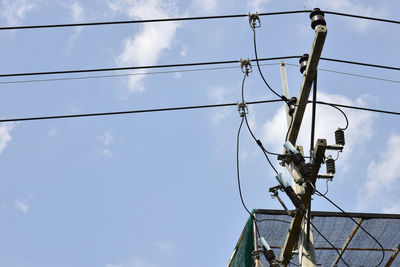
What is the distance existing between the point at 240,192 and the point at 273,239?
1.93m

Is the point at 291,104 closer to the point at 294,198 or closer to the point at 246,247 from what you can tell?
the point at 294,198

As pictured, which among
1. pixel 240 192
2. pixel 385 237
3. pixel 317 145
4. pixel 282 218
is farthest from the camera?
pixel 385 237

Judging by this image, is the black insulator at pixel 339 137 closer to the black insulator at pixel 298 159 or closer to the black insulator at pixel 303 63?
the black insulator at pixel 298 159

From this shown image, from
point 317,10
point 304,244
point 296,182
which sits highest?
point 317,10

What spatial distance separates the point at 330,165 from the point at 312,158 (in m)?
0.28

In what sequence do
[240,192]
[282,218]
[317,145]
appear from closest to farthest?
[317,145] → [240,192] → [282,218]

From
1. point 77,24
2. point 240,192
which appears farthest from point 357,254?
point 77,24

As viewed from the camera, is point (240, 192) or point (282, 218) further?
point (282, 218)

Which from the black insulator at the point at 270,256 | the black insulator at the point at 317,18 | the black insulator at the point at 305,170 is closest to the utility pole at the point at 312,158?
the black insulator at the point at 317,18

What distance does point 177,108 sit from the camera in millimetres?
10742

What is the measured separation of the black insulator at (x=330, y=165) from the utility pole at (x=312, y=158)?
0.19m

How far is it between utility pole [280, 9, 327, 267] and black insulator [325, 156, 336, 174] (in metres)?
0.19

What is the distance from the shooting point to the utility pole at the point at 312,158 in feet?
27.8

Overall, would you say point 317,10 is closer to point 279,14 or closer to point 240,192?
point 279,14
